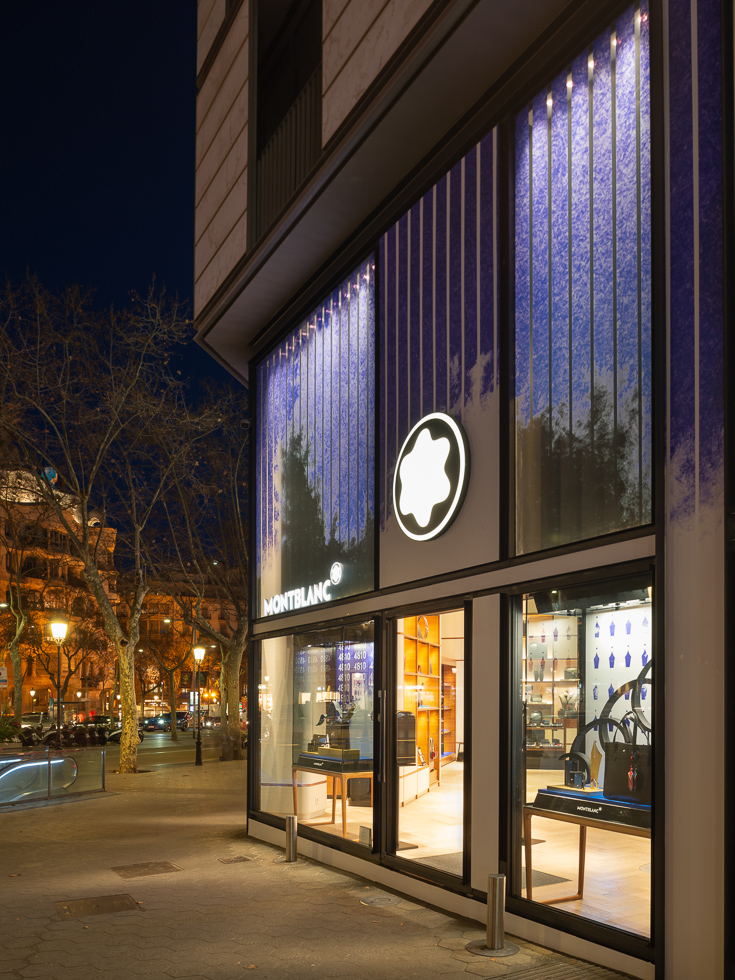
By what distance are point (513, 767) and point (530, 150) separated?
5.42 metres

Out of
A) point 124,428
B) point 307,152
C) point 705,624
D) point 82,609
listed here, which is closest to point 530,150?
point 307,152

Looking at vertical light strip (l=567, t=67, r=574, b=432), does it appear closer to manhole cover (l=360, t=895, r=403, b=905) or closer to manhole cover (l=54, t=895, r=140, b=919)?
manhole cover (l=360, t=895, r=403, b=905)

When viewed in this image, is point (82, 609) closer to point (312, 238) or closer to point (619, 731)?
point (312, 238)

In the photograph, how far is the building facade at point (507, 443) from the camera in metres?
6.01

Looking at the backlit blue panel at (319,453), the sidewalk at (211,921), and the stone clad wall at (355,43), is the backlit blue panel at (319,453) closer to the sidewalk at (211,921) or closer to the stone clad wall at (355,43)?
the stone clad wall at (355,43)

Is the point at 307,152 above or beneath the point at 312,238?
above


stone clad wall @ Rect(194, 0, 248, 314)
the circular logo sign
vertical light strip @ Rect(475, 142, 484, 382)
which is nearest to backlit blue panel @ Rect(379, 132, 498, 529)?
vertical light strip @ Rect(475, 142, 484, 382)

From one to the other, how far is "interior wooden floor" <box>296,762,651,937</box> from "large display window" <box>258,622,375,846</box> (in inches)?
29.4

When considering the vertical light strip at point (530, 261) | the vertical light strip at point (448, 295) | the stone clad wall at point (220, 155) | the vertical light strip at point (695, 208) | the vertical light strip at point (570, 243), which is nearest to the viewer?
the vertical light strip at point (695, 208)

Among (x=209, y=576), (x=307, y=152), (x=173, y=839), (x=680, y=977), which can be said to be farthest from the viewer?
(x=209, y=576)

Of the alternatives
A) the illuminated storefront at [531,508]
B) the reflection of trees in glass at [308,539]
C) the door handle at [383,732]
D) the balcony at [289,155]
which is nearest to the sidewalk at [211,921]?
the illuminated storefront at [531,508]

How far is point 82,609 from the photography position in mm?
54188

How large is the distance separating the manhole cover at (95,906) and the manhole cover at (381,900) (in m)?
2.21

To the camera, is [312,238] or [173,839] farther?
[173,839]
